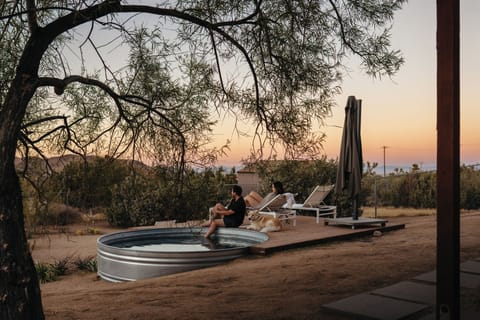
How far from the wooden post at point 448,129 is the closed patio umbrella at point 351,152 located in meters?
6.30

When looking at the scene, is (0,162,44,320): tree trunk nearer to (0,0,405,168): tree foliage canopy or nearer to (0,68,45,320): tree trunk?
(0,68,45,320): tree trunk

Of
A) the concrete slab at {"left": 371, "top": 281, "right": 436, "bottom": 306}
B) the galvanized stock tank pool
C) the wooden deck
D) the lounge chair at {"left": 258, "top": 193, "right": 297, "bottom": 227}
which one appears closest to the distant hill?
the galvanized stock tank pool

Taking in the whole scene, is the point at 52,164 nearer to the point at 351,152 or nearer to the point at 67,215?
the point at 351,152

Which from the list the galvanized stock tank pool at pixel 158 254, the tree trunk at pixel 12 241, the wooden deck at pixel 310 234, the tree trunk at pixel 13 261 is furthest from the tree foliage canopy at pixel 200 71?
the wooden deck at pixel 310 234

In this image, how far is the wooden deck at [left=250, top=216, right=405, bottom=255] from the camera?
775 centimetres

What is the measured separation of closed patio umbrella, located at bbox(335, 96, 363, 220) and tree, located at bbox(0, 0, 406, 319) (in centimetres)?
369

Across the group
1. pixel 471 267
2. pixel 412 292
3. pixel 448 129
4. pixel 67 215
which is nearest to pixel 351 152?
pixel 471 267

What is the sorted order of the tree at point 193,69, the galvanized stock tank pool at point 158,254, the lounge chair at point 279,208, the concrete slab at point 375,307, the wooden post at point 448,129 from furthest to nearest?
the lounge chair at point 279,208
the galvanized stock tank pool at point 158,254
the tree at point 193,69
the concrete slab at point 375,307
the wooden post at point 448,129

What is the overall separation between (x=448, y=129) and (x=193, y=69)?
123 inches

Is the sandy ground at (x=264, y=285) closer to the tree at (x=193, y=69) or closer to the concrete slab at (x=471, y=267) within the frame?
the concrete slab at (x=471, y=267)

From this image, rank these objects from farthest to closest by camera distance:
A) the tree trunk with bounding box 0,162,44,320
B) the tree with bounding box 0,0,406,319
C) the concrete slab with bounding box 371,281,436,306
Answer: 1. the tree with bounding box 0,0,406,319
2. the concrete slab with bounding box 371,281,436,306
3. the tree trunk with bounding box 0,162,44,320

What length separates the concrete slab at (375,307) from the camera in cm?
399

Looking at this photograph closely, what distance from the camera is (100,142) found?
5422mm

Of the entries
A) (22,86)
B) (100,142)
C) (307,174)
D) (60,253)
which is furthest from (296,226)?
(22,86)
